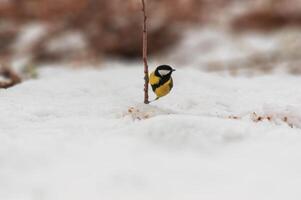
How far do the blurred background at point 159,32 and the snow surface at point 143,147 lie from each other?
334 cm

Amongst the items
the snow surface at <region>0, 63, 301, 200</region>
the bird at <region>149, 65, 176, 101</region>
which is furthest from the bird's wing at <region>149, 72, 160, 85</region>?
the snow surface at <region>0, 63, 301, 200</region>

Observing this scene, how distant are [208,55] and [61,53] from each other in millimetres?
1655

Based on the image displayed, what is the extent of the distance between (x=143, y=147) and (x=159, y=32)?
15.5 ft

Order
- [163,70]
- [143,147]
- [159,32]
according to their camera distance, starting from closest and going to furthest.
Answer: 1. [143,147]
2. [163,70]
3. [159,32]

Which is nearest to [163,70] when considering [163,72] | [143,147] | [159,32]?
[163,72]

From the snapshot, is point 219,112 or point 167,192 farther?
point 219,112

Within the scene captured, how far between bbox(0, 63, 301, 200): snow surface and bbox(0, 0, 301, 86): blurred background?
3.34m

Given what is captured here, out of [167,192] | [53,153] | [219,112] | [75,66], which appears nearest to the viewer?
[167,192]

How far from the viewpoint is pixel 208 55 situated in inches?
→ 274

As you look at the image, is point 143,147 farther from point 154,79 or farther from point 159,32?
point 159,32

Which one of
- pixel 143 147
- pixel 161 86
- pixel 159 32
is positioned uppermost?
pixel 143 147

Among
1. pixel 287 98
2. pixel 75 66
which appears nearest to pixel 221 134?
pixel 287 98

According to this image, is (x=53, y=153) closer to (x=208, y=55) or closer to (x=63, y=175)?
(x=63, y=175)

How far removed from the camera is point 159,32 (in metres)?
7.29
